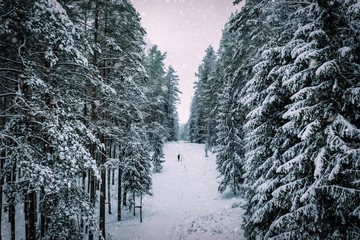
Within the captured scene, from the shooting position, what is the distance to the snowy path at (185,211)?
1736cm

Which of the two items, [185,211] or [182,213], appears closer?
[182,213]

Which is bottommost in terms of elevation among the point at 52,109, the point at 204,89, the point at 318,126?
the point at 318,126

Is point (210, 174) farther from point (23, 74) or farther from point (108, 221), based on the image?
point (23, 74)

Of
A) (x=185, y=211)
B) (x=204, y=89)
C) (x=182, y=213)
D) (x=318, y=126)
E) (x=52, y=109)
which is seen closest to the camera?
(x=318, y=126)

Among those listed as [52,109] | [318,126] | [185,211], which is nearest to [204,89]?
[185,211]

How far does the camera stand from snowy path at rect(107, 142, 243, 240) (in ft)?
57.0

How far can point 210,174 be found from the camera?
1377 inches

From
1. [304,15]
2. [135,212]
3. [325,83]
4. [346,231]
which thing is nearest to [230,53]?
[304,15]

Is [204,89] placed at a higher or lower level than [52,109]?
higher

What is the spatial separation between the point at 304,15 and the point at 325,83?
2788mm

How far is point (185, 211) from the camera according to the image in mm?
23359

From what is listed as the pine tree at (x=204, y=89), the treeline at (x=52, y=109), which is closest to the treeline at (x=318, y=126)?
the treeline at (x=52, y=109)

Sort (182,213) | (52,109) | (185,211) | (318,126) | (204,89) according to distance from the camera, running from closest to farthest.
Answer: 1. (318,126)
2. (52,109)
3. (182,213)
4. (185,211)
5. (204,89)

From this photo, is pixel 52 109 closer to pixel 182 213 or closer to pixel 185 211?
pixel 182 213
